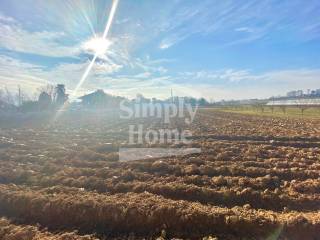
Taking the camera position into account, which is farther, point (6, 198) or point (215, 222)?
point (6, 198)

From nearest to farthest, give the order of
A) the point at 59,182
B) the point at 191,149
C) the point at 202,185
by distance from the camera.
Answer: the point at 202,185
the point at 59,182
the point at 191,149

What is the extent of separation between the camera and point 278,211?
8.61 meters

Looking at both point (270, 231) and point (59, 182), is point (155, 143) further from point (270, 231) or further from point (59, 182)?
point (270, 231)

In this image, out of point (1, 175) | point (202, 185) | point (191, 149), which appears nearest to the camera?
point (202, 185)

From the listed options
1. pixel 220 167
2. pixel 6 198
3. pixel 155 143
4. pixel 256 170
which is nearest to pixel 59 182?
pixel 6 198

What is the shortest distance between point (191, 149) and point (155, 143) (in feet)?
10.4

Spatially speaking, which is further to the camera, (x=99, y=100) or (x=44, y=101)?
(x=99, y=100)

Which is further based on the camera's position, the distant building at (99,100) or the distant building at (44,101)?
the distant building at (99,100)

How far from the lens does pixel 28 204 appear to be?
930 cm

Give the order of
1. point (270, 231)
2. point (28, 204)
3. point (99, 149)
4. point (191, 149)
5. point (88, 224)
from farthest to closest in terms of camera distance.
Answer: point (99, 149) → point (191, 149) → point (28, 204) → point (88, 224) → point (270, 231)

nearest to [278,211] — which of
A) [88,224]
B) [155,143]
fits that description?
[88,224]

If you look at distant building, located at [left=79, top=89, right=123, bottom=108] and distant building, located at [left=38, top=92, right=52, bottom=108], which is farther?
distant building, located at [left=79, top=89, right=123, bottom=108]

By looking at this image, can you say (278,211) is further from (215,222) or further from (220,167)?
(220,167)

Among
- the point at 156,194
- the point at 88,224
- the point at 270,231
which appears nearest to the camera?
the point at 270,231
